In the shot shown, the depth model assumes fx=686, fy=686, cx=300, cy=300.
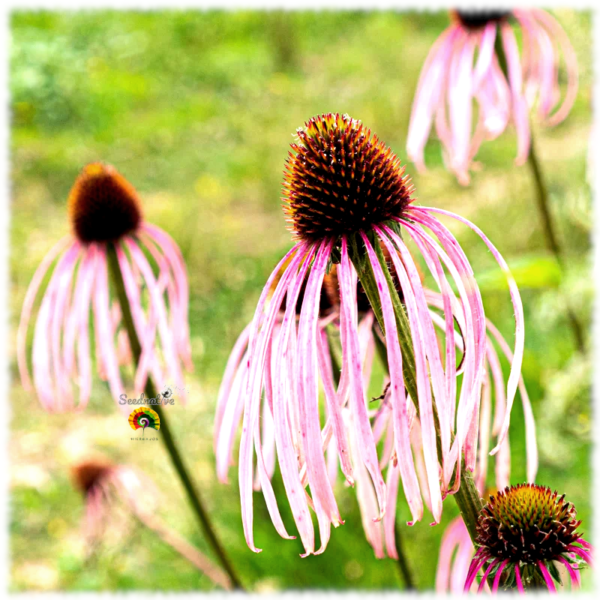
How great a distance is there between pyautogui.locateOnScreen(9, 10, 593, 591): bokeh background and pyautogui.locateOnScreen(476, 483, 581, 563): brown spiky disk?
42 centimetres

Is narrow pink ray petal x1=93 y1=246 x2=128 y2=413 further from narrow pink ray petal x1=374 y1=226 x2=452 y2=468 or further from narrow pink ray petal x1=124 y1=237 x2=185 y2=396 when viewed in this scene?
narrow pink ray petal x1=374 y1=226 x2=452 y2=468

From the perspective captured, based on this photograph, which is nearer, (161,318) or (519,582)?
(519,582)

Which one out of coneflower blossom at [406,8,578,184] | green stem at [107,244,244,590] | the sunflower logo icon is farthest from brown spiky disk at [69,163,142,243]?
coneflower blossom at [406,8,578,184]

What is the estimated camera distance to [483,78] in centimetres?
131

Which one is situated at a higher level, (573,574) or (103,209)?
(103,209)

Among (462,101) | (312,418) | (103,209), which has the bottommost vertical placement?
(312,418)

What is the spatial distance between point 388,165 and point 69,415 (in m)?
2.17

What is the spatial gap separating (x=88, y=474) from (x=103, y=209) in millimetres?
726

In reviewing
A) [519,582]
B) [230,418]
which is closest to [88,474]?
[230,418]

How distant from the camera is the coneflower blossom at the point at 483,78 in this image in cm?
125

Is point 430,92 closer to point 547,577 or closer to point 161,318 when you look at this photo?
point 161,318

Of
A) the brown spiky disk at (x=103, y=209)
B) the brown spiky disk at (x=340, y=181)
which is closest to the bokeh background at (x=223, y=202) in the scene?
the brown spiky disk at (x=340, y=181)

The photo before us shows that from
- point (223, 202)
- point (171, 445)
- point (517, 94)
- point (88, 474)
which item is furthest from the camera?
point (223, 202)

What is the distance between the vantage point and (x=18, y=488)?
2193mm
